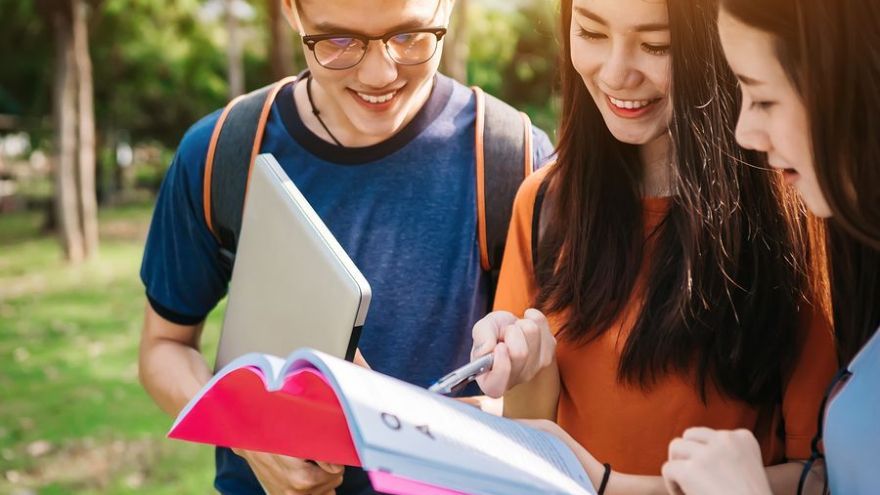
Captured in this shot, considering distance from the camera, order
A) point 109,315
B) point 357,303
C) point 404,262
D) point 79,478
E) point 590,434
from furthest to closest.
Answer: point 109,315 < point 79,478 < point 404,262 < point 590,434 < point 357,303

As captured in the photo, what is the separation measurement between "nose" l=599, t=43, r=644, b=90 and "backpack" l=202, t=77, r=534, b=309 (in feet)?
1.42

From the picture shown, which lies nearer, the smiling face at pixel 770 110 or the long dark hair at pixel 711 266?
the smiling face at pixel 770 110

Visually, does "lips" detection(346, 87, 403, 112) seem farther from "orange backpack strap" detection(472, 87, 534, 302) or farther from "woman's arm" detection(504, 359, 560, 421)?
"woman's arm" detection(504, 359, 560, 421)

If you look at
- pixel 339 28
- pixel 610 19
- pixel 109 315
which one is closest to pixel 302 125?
pixel 339 28

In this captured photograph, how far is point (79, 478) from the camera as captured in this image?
5.10 meters

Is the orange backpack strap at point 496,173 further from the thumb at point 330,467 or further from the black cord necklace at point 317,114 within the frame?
the thumb at point 330,467

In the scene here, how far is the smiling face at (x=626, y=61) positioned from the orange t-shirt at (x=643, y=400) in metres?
0.18

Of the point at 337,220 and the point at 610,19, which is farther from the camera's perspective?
the point at 337,220

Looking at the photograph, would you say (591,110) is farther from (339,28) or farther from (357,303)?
(357,303)

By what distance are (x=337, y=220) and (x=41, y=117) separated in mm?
18989

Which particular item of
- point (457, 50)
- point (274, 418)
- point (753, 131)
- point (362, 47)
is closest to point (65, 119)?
point (457, 50)

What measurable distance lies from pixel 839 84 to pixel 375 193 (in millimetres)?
1083

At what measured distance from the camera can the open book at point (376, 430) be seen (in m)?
1.12

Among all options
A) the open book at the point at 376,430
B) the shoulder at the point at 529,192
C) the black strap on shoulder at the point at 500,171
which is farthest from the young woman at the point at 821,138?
the black strap on shoulder at the point at 500,171
